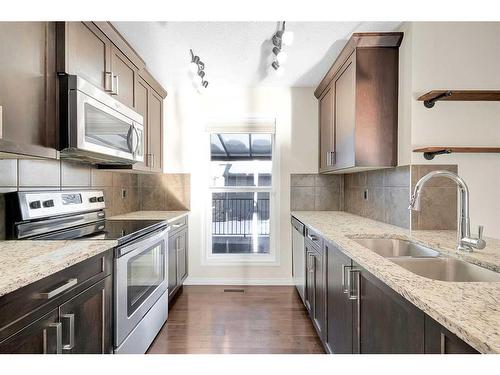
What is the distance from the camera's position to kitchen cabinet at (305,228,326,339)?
2.05 meters

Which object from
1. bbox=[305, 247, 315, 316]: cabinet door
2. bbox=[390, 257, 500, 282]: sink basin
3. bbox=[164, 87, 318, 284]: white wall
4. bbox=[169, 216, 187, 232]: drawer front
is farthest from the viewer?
bbox=[164, 87, 318, 284]: white wall

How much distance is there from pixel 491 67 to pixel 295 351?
2357 millimetres

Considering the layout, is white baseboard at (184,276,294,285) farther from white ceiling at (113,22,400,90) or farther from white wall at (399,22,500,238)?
white ceiling at (113,22,400,90)

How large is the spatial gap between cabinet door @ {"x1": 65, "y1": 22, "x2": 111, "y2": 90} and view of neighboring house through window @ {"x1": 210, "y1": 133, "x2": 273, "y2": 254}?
1.76 metres

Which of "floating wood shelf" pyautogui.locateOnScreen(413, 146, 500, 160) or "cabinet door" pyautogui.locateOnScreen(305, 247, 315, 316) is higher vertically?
"floating wood shelf" pyautogui.locateOnScreen(413, 146, 500, 160)

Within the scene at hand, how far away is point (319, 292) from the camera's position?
85.9 inches

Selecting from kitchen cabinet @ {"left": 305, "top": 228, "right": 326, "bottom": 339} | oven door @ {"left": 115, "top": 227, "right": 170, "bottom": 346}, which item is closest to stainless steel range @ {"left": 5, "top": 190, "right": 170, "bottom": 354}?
oven door @ {"left": 115, "top": 227, "right": 170, "bottom": 346}

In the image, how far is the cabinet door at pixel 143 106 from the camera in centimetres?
259

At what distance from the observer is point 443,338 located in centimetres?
74

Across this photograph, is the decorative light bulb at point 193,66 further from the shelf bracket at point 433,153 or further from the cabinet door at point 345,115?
the shelf bracket at point 433,153

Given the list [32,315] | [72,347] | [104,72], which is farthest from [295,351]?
[104,72]
